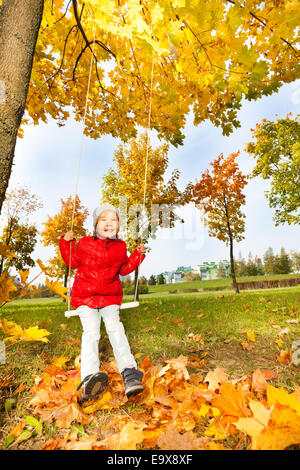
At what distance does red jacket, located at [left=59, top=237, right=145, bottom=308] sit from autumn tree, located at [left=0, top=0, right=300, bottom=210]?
966 mm

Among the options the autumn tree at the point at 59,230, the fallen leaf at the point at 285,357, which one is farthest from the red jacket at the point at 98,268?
the autumn tree at the point at 59,230

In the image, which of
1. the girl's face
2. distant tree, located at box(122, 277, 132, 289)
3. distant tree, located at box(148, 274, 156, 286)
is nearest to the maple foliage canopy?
the girl's face

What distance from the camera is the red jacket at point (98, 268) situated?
2.20 metres

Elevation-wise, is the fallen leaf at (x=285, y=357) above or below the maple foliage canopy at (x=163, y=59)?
below

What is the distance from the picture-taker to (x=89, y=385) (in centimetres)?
173

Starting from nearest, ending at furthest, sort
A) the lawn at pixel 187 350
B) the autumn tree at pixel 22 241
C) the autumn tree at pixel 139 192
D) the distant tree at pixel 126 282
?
1. the lawn at pixel 187 350
2. the autumn tree at pixel 139 192
3. the autumn tree at pixel 22 241
4. the distant tree at pixel 126 282

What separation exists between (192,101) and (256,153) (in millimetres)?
14505

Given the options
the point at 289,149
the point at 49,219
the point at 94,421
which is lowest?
the point at 94,421

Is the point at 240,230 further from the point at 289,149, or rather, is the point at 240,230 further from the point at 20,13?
the point at 20,13

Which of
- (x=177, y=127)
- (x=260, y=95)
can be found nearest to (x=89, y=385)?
(x=177, y=127)

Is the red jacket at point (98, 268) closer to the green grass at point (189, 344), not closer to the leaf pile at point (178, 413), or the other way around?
the green grass at point (189, 344)

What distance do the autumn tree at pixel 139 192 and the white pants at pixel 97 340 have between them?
8.70 meters

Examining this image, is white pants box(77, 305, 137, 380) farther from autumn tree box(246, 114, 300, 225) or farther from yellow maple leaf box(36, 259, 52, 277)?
autumn tree box(246, 114, 300, 225)

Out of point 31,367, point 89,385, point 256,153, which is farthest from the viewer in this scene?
point 256,153
